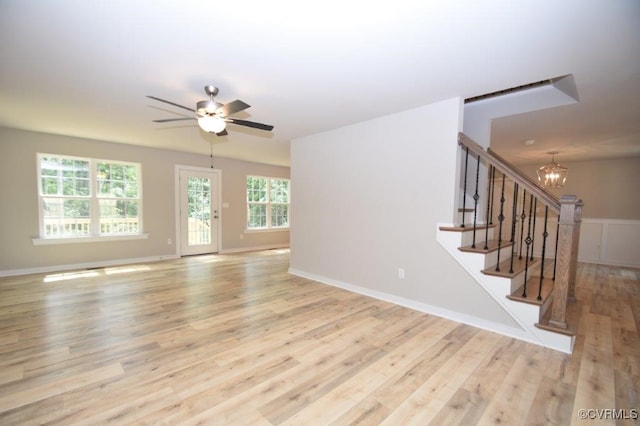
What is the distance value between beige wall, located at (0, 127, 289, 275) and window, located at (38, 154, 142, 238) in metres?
0.13

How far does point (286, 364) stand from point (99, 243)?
197 inches

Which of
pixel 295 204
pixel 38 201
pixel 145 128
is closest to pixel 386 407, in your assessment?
pixel 295 204

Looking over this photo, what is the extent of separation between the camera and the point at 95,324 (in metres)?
2.74

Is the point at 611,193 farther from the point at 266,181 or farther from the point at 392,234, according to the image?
the point at 266,181

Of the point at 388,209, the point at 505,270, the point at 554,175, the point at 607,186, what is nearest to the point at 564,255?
the point at 505,270

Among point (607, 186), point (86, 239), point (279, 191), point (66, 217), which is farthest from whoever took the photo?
point (279, 191)

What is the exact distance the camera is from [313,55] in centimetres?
215

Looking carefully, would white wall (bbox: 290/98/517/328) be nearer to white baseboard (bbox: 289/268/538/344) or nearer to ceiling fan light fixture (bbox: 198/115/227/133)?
white baseboard (bbox: 289/268/538/344)

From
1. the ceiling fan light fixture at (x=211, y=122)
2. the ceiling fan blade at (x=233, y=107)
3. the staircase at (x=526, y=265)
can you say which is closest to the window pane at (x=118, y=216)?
the ceiling fan light fixture at (x=211, y=122)

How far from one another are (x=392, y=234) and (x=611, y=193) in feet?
19.6

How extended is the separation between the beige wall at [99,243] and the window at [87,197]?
13 cm

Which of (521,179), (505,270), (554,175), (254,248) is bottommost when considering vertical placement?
(254,248)

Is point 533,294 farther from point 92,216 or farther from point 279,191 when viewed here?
point 92,216

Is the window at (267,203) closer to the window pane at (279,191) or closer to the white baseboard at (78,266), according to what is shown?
the window pane at (279,191)
